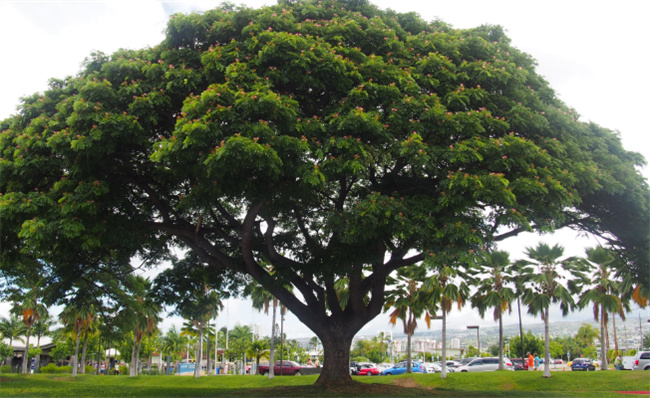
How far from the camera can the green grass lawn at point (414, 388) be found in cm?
1747

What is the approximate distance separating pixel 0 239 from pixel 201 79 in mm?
8782

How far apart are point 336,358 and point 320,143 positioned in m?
9.21

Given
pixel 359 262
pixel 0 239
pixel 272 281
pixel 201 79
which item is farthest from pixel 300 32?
pixel 0 239

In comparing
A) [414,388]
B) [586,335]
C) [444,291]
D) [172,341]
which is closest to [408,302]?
[444,291]

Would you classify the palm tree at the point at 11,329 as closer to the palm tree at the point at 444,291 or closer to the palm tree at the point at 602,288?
the palm tree at the point at 444,291

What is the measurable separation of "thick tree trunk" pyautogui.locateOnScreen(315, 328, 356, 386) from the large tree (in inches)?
5.3

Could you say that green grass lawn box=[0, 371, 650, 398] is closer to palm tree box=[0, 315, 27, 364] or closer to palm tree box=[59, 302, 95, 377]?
palm tree box=[59, 302, 95, 377]

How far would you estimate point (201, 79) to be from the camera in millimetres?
14312

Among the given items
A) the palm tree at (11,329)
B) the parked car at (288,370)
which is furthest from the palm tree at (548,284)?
the palm tree at (11,329)

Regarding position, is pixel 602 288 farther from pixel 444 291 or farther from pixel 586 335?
pixel 586 335

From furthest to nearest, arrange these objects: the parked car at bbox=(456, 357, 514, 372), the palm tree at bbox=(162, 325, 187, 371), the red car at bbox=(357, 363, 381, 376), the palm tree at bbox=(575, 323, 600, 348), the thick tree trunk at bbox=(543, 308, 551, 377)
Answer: the palm tree at bbox=(575, 323, 600, 348), the palm tree at bbox=(162, 325, 187, 371), the red car at bbox=(357, 363, 381, 376), the parked car at bbox=(456, 357, 514, 372), the thick tree trunk at bbox=(543, 308, 551, 377)

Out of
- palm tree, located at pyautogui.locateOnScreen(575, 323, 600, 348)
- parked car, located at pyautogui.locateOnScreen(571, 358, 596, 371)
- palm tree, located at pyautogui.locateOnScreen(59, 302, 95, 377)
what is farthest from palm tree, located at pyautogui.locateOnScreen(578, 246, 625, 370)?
palm tree, located at pyautogui.locateOnScreen(575, 323, 600, 348)

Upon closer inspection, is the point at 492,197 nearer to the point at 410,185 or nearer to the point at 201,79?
the point at 410,185

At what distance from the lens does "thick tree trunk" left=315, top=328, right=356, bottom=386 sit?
59.7 feet
